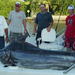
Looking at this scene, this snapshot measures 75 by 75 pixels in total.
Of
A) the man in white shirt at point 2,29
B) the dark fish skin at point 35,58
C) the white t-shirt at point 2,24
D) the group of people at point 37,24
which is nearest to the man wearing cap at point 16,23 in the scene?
the group of people at point 37,24

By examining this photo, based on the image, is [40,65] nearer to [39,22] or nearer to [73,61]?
[73,61]

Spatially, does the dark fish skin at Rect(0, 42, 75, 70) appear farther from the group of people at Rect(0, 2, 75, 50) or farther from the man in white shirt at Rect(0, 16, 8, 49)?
the man in white shirt at Rect(0, 16, 8, 49)

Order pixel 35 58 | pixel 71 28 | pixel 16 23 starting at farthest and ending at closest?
pixel 16 23 → pixel 71 28 → pixel 35 58

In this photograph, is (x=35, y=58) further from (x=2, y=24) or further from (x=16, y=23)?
(x=16, y=23)

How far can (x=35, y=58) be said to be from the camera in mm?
4246

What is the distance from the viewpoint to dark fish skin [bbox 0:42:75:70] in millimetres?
4168

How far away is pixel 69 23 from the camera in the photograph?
6.42 m

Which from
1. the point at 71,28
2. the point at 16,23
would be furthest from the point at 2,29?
the point at 71,28

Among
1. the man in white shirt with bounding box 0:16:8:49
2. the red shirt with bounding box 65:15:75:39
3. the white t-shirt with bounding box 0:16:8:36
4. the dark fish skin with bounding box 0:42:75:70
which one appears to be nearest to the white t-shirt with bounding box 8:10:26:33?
the man in white shirt with bounding box 0:16:8:49

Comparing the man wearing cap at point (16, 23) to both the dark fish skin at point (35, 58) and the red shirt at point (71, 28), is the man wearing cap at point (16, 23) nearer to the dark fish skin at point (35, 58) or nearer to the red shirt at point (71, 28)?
the red shirt at point (71, 28)

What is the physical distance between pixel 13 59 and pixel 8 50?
15 centimetres

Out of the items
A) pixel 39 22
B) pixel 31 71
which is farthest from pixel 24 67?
pixel 39 22

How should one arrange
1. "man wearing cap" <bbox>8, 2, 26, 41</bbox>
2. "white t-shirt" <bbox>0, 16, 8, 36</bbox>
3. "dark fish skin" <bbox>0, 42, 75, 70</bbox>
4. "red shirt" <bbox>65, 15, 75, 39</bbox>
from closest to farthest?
"dark fish skin" <bbox>0, 42, 75, 70</bbox> → "red shirt" <bbox>65, 15, 75, 39</bbox> → "white t-shirt" <bbox>0, 16, 8, 36</bbox> → "man wearing cap" <bbox>8, 2, 26, 41</bbox>

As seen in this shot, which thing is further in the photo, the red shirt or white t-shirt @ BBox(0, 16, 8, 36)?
white t-shirt @ BBox(0, 16, 8, 36)
